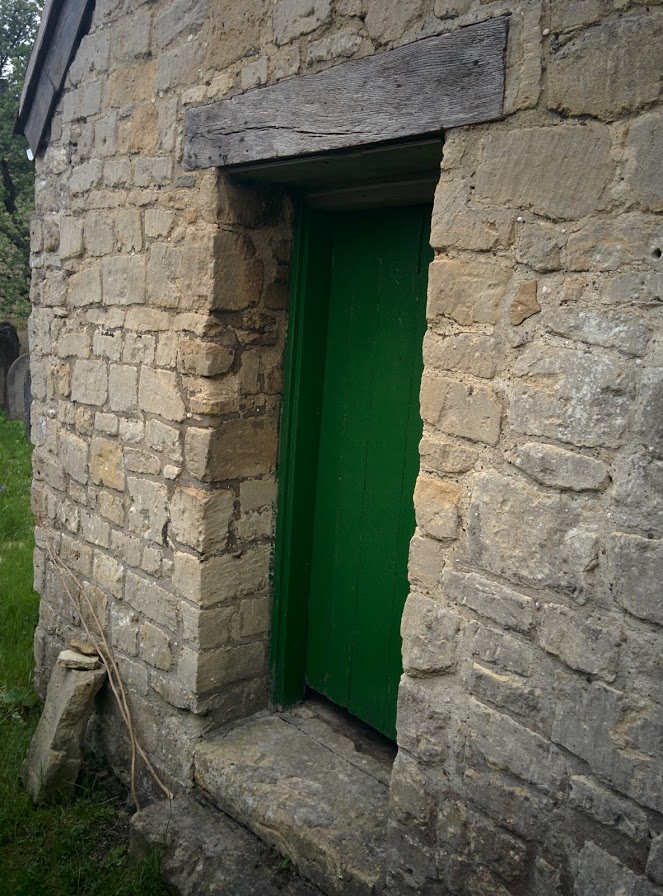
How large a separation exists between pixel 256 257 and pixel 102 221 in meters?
0.90

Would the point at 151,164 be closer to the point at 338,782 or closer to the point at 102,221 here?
the point at 102,221

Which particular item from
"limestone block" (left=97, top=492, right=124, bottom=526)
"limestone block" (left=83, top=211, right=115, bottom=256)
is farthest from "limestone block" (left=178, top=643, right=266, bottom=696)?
"limestone block" (left=83, top=211, right=115, bottom=256)

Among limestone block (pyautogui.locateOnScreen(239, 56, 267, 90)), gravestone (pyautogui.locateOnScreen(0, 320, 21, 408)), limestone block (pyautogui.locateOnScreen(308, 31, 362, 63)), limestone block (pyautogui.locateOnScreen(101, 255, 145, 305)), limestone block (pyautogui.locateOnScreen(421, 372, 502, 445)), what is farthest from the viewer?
gravestone (pyautogui.locateOnScreen(0, 320, 21, 408))

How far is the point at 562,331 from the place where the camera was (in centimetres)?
178

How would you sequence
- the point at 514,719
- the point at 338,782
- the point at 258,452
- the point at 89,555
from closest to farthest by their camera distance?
1. the point at 514,719
2. the point at 338,782
3. the point at 258,452
4. the point at 89,555

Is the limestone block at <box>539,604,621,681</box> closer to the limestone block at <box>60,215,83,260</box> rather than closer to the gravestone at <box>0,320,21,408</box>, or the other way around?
the limestone block at <box>60,215,83,260</box>

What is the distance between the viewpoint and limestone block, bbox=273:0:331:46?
235 cm

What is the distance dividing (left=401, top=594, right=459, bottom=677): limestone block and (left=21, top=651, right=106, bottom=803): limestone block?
1.83 meters

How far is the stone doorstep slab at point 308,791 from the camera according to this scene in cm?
243

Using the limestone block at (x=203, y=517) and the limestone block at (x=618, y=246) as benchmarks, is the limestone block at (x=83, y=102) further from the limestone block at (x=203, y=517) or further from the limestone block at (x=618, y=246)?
the limestone block at (x=618, y=246)

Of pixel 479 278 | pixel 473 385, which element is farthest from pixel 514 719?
pixel 479 278

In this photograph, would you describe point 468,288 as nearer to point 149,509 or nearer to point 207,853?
point 149,509

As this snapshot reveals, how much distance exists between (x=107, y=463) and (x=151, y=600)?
2.19 ft

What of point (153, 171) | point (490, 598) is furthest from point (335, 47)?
point (490, 598)
